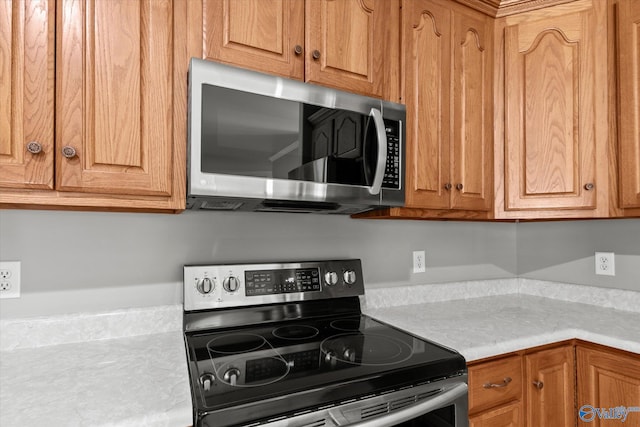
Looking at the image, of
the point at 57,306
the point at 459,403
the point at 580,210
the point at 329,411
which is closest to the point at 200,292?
the point at 57,306

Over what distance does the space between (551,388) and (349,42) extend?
142 centimetres

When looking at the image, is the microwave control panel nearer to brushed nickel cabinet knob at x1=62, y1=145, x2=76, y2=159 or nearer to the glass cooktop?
the glass cooktop

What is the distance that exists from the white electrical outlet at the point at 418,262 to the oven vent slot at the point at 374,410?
3.25 feet

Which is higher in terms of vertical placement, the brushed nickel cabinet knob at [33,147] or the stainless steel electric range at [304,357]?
the brushed nickel cabinet knob at [33,147]

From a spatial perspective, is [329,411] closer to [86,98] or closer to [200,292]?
[200,292]

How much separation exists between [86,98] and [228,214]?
0.63 meters

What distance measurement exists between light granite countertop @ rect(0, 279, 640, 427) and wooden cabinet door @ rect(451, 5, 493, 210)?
0.50 metres

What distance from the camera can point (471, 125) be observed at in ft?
5.49

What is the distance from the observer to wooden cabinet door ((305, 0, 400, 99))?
1311 mm

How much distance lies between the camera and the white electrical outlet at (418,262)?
190 centimetres

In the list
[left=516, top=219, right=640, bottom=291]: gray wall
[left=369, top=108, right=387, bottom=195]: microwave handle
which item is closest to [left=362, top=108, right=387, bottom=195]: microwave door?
[left=369, top=108, right=387, bottom=195]: microwave handle

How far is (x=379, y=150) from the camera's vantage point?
1.30m

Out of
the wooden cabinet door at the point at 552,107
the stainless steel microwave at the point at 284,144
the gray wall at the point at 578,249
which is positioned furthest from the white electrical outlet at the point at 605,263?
the stainless steel microwave at the point at 284,144

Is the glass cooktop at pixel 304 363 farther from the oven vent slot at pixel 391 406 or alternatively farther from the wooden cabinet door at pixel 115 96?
the wooden cabinet door at pixel 115 96
